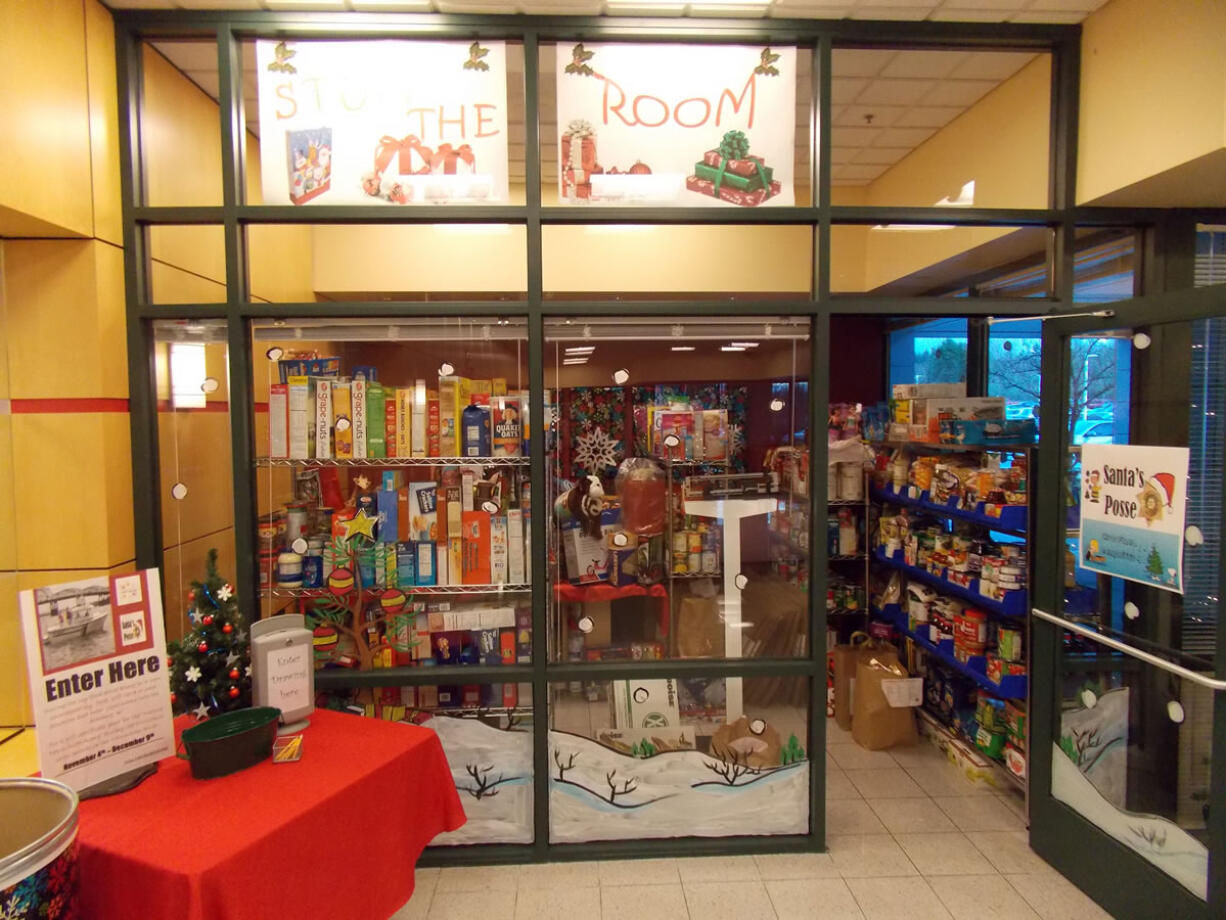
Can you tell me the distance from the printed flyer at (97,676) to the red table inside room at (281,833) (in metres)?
0.11

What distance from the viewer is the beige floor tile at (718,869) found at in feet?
9.29

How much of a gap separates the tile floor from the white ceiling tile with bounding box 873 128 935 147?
3.22 metres

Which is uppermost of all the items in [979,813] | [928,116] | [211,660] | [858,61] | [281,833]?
[858,61]

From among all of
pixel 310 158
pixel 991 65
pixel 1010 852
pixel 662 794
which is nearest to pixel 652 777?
pixel 662 794

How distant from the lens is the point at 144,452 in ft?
9.21

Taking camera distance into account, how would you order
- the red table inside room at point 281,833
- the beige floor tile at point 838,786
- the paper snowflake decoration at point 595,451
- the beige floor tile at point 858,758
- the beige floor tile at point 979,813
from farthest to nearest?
1. the beige floor tile at point 858,758
2. the beige floor tile at point 838,786
3. the beige floor tile at point 979,813
4. the paper snowflake decoration at point 595,451
5. the red table inside room at point 281,833

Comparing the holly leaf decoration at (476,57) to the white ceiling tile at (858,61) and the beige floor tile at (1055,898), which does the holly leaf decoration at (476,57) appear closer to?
the white ceiling tile at (858,61)

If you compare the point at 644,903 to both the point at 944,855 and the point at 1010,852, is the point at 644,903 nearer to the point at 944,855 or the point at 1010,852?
the point at 944,855

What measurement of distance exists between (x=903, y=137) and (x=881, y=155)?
5.6 inches

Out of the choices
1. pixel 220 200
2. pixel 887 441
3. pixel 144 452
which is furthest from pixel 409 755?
pixel 887 441

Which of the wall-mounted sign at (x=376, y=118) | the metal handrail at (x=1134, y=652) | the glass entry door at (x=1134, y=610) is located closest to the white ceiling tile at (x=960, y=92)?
the glass entry door at (x=1134, y=610)

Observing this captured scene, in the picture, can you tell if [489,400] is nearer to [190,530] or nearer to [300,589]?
[300,589]

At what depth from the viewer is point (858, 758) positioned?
154 inches

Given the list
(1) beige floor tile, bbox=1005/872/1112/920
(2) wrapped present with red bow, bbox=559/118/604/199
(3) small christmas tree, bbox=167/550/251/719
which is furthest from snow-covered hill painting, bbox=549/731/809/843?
(2) wrapped present with red bow, bbox=559/118/604/199
